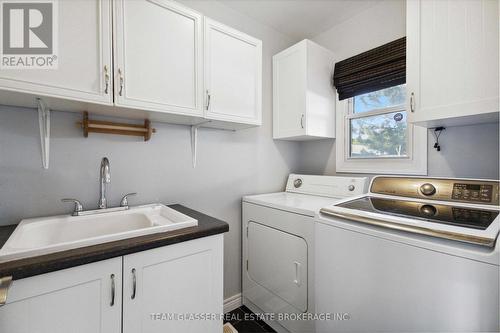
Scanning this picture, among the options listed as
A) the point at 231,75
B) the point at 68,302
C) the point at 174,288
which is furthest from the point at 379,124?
the point at 68,302

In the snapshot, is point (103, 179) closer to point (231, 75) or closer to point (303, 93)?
point (231, 75)

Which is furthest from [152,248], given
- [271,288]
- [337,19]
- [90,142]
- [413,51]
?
[337,19]

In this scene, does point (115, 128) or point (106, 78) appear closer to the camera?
point (106, 78)

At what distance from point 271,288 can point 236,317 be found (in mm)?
507

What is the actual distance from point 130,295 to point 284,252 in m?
1.03

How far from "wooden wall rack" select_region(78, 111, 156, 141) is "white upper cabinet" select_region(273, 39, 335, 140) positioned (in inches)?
49.8

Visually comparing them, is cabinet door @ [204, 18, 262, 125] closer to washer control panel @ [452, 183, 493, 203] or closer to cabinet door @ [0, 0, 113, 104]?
cabinet door @ [0, 0, 113, 104]

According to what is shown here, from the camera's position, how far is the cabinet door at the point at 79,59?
1026 mm

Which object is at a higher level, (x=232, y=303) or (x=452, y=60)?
(x=452, y=60)

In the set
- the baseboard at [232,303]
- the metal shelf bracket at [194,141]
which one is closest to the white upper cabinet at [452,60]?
the metal shelf bracket at [194,141]

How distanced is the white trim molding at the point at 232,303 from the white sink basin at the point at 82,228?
1.13 m

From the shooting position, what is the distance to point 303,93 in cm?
204

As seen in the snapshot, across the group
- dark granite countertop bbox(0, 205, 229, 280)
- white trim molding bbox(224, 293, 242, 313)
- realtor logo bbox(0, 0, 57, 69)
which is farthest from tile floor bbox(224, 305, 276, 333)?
realtor logo bbox(0, 0, 57, 69)

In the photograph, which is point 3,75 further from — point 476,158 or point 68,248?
point 476,158
